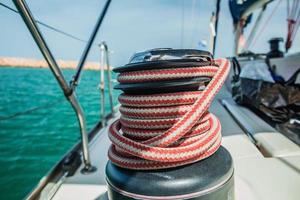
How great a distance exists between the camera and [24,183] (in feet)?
6.00

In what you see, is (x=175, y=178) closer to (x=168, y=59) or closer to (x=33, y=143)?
(x=168, y=59)

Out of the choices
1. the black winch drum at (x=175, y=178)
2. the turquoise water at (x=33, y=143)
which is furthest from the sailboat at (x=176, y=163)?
the turquoise water at (x=33, y=143)

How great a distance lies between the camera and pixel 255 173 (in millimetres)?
857

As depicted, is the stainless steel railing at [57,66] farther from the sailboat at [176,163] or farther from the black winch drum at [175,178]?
the black winch drum at [175,178]

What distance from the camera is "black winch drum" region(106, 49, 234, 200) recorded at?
1.58 ft

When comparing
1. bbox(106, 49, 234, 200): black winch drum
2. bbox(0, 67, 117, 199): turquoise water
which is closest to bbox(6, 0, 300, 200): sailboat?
bbox(106, 49, 234, 200): black winch drum

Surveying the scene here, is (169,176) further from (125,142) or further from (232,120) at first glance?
(232,120)

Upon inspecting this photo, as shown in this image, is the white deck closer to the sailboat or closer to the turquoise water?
the sailboat

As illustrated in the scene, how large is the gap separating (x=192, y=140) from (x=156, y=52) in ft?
0.70

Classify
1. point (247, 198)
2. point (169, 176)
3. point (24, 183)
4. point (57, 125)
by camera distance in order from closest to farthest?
1. point (169, 176)
2. point (247, 198)
3. point (24, 183)
4. point (57, 125)

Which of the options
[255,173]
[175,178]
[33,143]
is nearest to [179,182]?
[175,178]

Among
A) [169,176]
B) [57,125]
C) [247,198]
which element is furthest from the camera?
[57,125]

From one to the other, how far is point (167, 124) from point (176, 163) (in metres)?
0.08

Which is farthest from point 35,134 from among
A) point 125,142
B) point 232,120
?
point 125,142
